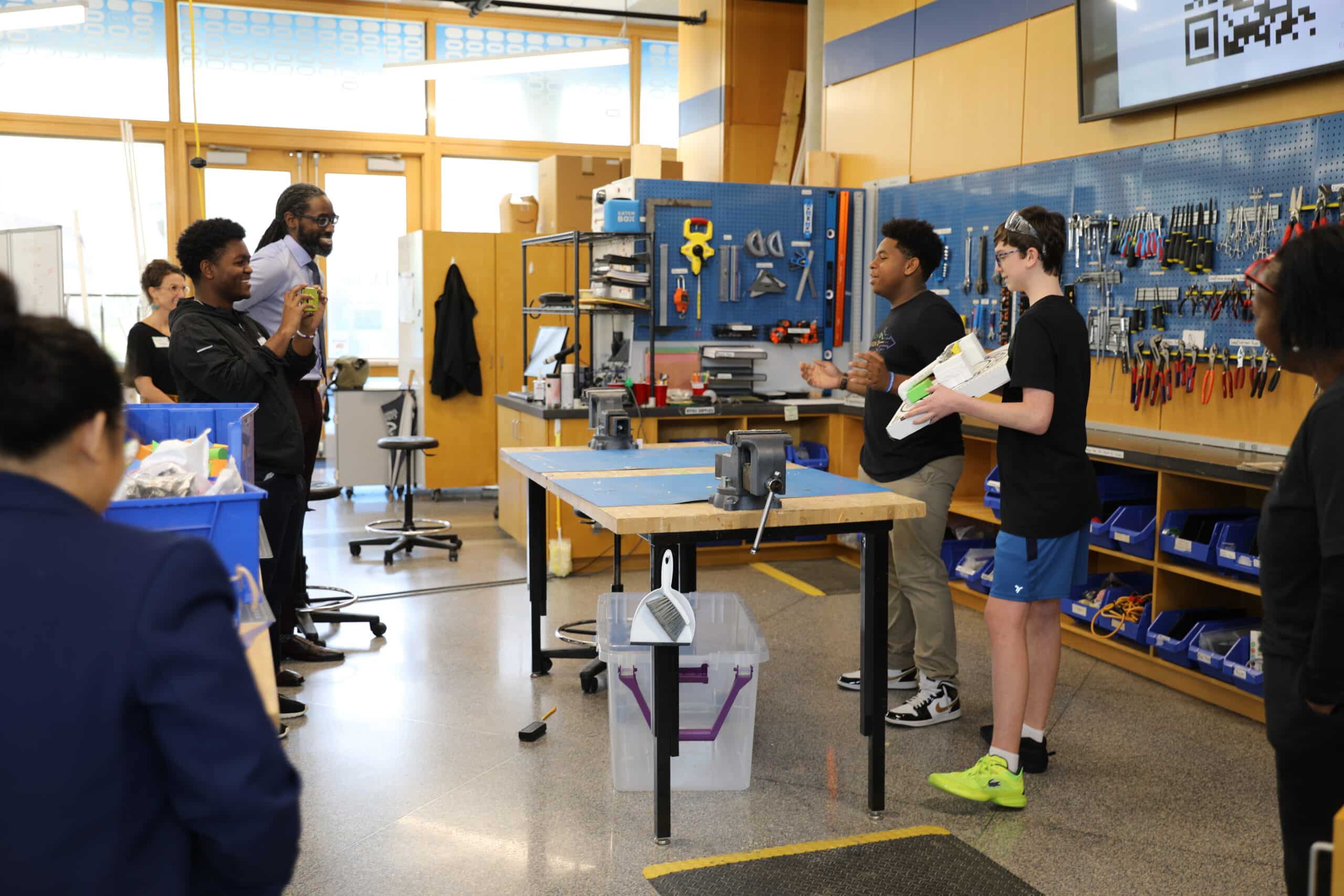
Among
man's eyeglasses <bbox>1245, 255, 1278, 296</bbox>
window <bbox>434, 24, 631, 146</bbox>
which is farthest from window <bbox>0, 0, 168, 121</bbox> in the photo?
man's eyeglasses <bbox>1245, 255, 1278, 296</bbox>

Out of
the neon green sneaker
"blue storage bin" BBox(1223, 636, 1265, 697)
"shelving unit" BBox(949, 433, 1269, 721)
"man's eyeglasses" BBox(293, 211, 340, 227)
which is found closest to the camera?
the neon green sneaker

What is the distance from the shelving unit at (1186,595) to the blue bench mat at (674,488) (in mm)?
1253

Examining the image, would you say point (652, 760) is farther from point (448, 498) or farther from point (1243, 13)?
point (448, 498)

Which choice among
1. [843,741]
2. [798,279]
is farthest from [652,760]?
[798,279]

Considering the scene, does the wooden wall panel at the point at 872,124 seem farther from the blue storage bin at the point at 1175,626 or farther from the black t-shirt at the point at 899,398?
the blue storage bin at the point at 1175,626

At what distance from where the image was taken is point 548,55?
7.46m

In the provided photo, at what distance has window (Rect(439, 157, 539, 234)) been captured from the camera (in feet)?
32.3

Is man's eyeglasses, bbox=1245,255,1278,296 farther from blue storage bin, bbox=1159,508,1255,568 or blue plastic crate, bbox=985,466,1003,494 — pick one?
blue plastic crate, bbox=985,466,1003,494

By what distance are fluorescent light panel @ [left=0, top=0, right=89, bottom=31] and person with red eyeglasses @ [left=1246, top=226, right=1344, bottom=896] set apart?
22.9 feet

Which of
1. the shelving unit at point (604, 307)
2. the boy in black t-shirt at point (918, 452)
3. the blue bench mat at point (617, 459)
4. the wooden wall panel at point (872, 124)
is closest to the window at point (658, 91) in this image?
the wooden wall panel at point (872, 124)

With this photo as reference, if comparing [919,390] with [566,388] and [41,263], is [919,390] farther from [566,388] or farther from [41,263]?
[41,263]

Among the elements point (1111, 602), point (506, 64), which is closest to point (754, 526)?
point (1111, 602)

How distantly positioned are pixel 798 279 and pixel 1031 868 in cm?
411

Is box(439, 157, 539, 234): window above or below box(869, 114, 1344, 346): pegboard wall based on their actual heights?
above
